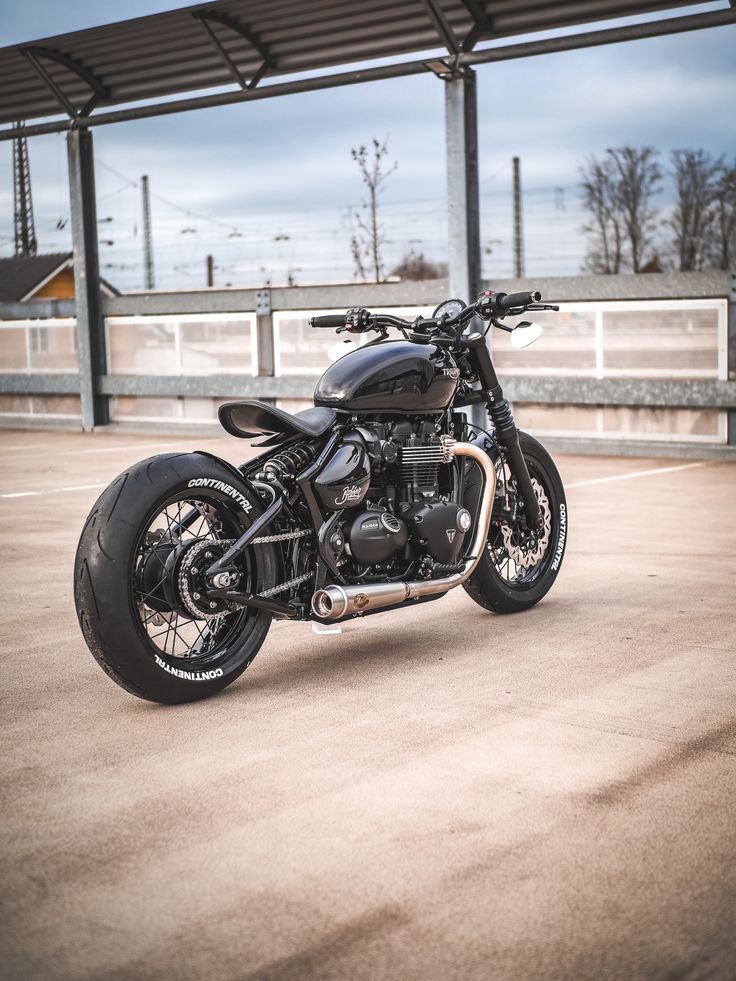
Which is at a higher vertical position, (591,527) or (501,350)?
(501,350)

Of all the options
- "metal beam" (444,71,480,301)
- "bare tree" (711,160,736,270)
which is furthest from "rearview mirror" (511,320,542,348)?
"bare tree" (711,160,736,270)

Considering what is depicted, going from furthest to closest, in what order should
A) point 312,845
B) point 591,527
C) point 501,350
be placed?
1. point 501,350
2. point 591,527
3. point 312,845

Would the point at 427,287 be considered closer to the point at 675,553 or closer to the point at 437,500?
the point at 675,553

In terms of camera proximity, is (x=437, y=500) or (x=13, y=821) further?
(x=437, y=500)

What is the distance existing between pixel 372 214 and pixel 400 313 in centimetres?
1470

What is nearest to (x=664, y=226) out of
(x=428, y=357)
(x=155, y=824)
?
(x=428, y=357)

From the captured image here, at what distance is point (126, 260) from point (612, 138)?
20374 millimetres

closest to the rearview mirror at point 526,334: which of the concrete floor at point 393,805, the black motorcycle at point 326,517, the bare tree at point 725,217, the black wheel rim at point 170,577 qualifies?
the black motorcycle at point 326,517

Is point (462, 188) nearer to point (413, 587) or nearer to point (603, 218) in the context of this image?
point (413, 587)

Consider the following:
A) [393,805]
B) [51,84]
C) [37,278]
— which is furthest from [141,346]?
[37,278]

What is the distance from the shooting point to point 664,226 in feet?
120

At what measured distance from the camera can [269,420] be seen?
4645 millimetres

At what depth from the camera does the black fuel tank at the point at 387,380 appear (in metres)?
4.89

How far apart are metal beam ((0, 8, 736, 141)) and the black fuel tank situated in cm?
763
